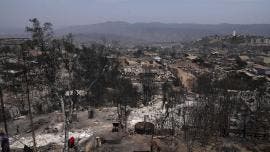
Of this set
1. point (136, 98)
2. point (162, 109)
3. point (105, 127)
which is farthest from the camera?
point (136, 98)

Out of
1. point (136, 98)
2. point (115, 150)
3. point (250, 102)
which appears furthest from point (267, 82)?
point (115, 150)

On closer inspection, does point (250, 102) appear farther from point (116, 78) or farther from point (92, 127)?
point (116, 78)

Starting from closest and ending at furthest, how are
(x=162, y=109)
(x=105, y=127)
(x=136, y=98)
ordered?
(x=105, y=127) → (x=162, y=109) → (x=136, y=98)

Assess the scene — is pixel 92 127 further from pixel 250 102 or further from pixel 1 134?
pixel 250 102

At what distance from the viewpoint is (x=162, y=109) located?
29250 mm

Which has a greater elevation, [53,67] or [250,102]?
[53,67]

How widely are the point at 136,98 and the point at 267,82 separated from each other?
1555cm

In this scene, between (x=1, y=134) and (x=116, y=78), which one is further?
(x=116, y=78)

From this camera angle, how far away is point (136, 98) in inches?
1375

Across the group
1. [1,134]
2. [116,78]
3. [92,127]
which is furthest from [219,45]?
[1,134]

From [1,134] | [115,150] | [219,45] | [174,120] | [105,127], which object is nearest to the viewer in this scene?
[1,134]

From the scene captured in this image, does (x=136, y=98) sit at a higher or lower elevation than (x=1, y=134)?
lower

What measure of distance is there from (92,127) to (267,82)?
78.6ft

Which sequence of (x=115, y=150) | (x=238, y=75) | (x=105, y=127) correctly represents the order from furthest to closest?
1. (x=238, y=75)
2. (x=105, y=127)
3. (x=115, y=150)
